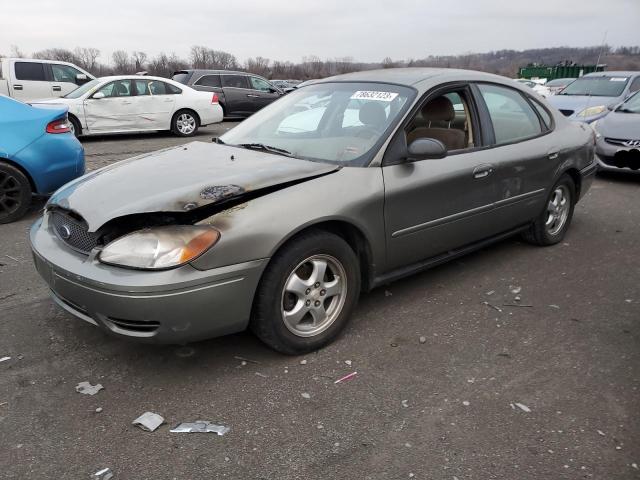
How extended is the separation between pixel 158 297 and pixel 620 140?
7348 millimetres

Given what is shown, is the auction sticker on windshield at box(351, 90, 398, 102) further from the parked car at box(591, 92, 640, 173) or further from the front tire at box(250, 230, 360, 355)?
the parked car at box(591, 92, 640, 173)

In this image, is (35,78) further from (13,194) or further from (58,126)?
(13,194)

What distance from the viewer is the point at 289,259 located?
2.76 m

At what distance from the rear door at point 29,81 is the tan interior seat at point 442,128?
12.0m

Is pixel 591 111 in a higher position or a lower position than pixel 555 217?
higher

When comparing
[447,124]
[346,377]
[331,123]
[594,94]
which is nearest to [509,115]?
[447,124]

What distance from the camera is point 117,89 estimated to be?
11.7m

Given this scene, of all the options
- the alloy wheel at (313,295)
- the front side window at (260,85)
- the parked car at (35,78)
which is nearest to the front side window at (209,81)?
the front side window at (260,85)

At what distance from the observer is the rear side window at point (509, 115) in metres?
4.02

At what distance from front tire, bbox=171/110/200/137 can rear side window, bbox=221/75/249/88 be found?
117 inches

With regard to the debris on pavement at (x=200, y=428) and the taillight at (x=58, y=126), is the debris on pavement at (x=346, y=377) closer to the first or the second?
the debris on pavement at (x=200, y=428)

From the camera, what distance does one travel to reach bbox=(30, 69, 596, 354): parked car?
2.53m

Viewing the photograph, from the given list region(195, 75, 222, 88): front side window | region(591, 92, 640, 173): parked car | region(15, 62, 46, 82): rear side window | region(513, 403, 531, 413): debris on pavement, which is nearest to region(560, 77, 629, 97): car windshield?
region(591, 92, 640, 173): parked car

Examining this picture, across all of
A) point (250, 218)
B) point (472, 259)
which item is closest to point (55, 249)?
point (250, 218)
